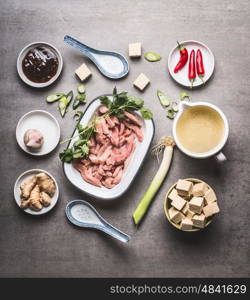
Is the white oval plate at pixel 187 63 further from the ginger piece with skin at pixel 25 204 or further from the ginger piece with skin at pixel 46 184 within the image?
the ginger piece with skin at pixel 25 204

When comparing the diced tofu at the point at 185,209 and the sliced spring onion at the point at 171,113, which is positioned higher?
the sliced spring onion at the point at 171,113

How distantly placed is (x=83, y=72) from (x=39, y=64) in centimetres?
26

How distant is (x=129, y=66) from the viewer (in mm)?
2611

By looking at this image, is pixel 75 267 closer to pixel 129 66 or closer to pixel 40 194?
pixel 40 194

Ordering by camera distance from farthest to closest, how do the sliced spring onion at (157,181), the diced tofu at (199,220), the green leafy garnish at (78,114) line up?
the green leafy garnish at (78,114) → the sliced spring onion at (157,181) → the diced tofu at (199,220)

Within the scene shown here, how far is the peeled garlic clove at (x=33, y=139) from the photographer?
251 cm

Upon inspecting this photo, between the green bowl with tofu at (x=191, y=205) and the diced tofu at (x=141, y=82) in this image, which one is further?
the diced tofu at (x=141, y=82)

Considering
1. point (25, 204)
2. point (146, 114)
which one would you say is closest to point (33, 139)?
point (25, 204)

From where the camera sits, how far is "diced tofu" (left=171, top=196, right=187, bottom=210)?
93.0 inches

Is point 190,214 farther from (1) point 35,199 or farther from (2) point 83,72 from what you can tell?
(2) point 83,72

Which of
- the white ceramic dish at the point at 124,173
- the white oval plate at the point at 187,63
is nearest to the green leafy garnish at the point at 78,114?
the white ceramic dish at the point at 124,173

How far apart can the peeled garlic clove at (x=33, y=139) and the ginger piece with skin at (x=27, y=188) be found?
191mm

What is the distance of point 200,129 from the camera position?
2.38 metres

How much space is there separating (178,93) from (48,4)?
0.95 metres
